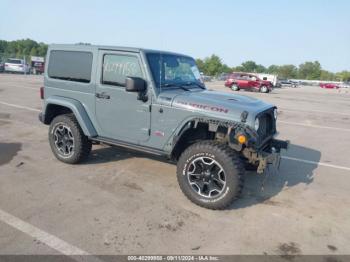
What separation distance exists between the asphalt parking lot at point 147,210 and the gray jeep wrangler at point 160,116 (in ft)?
1.42

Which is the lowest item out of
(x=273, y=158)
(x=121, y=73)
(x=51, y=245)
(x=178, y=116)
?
(x=51, y=245)

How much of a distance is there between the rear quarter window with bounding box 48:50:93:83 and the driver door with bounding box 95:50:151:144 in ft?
0.93

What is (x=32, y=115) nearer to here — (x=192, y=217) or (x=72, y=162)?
(x=72, y=162)

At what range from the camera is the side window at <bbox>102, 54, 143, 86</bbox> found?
15.4 feet

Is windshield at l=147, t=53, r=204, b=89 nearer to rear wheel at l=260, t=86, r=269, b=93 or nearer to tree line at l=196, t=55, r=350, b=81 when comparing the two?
rear wheel at l=260, t=86, r=269, b=93

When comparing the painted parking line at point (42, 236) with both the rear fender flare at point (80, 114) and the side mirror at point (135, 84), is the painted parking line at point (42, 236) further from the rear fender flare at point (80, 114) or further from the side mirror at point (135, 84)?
the side mirror at point (135, 84)

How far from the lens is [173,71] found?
199 inches

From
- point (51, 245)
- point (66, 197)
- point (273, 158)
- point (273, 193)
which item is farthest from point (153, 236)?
point (273, 193)

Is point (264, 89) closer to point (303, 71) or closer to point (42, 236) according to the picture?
point (42, 236)

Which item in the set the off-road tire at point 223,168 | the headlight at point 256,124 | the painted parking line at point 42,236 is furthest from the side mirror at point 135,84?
the painted parking line at point 42,236

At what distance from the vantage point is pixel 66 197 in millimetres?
4250

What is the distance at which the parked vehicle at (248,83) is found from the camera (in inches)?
1232

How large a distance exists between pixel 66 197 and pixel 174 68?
2521 mm

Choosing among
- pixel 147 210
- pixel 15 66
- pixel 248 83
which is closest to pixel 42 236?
pixel 147 210
